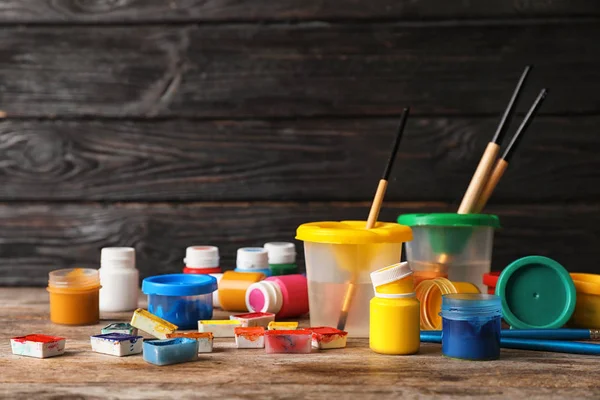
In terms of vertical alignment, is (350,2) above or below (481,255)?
above

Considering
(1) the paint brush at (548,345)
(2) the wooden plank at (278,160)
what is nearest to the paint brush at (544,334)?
(1) the paint brush at (548,345)

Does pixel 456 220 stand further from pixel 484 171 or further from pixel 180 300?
pixel 180 300

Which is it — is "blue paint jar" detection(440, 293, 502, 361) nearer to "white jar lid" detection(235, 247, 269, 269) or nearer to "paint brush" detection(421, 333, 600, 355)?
"paint brush" detection(421, 333, 600, 355)

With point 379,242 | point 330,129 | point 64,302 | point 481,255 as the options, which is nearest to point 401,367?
point 379,242

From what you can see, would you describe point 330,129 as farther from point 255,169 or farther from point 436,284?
point 436,284

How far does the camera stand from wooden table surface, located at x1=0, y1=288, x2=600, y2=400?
0.79 meters

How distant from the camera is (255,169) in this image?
146 cm

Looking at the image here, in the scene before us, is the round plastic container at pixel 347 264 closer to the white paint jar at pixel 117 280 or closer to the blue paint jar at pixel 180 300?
the blue paint jar at pixel 180 300

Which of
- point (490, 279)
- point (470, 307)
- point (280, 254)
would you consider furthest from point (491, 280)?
point (280, 254)

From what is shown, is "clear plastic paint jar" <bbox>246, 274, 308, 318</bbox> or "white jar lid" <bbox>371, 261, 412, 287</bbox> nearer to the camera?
"white jar lid" <bbox>371, 261, 412, 287</bbox>

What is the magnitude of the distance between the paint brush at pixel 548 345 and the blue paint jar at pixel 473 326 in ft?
0.21

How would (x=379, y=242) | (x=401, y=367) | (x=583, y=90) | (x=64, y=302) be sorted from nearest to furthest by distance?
(x=401, y=367) → (x=379, y=242) → (x=64, y=302) → (x=583, y=90)

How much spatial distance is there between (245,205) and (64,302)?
446mm

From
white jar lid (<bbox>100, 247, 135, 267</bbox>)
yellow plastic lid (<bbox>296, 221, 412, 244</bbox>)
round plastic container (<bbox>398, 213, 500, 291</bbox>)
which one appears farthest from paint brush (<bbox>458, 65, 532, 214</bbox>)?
white jar lid (<bbox>100, 247, 135, 267</bbox>)
